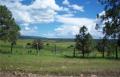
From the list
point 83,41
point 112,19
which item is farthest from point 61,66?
point 83,41

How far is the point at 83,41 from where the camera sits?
8181cm

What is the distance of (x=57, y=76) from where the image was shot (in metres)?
25.6

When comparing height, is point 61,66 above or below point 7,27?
below

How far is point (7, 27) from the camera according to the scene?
279 ft

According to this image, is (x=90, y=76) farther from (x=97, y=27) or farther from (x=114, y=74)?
(x=97, y=27)

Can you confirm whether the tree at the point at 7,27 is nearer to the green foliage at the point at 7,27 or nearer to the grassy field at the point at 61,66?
the green foliage at the point at 7,27

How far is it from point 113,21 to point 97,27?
2.93 m

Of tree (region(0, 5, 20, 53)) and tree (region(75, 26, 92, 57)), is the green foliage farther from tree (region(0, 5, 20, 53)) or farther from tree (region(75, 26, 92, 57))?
tree (region(75, 26, 92, 57))

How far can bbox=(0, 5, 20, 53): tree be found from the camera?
83.1 metres

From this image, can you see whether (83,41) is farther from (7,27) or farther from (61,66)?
(61,66)

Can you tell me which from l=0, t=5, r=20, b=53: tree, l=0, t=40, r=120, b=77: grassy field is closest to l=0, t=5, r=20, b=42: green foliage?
l=0, t=5, r=20, b=53: tree

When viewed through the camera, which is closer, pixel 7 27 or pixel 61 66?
pixel 61 66

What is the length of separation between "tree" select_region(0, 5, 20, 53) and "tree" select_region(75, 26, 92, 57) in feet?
52.3

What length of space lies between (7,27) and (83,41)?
1966 cm
